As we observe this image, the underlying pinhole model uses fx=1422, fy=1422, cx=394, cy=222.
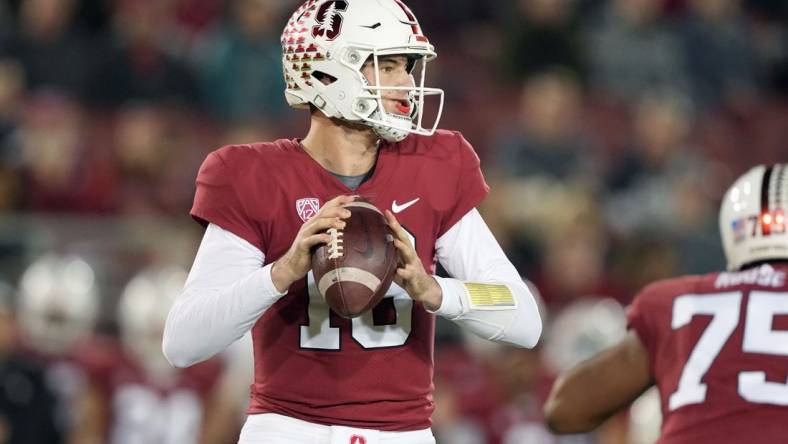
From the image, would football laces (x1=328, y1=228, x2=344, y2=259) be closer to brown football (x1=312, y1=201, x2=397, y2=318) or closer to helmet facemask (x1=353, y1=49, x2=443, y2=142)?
brown football (x1=312, y1=201, x2=397, y2=318)

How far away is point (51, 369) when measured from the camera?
7.74 metres

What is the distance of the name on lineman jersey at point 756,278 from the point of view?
12.5ft

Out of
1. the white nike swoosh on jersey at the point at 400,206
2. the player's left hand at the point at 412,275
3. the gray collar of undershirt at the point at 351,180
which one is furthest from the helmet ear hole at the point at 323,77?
the player's left hand at the point at 412,275

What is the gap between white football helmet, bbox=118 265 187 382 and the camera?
796cm

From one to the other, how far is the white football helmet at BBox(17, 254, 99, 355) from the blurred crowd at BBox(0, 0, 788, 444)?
0.5 inches

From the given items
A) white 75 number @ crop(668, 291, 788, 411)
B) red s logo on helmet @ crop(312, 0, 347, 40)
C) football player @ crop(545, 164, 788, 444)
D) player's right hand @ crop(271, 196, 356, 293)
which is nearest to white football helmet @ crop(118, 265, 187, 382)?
football player @ crop(545, 164, 788, 444)

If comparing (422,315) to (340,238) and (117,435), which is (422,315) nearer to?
(340,238)

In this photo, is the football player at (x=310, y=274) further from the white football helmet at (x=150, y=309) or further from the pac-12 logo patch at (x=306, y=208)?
the white football helmet at (x=150, y=309)

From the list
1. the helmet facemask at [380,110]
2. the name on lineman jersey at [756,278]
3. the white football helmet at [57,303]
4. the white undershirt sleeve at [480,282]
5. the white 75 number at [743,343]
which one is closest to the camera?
the white undershirt sleeve at [480,282]

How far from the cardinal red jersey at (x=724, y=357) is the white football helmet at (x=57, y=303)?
15.6 ft

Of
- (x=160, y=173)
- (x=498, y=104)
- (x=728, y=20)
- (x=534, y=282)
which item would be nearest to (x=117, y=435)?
(x=160, y=173)

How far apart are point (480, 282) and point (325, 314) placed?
1.29 ft

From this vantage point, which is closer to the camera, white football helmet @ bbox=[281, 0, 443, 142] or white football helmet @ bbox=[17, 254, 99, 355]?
white football helmet @ bbox=[281, 0, 443, 142]

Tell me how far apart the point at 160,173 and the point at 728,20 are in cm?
421
